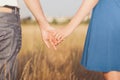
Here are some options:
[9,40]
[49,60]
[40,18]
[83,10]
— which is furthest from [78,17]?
[49,60]

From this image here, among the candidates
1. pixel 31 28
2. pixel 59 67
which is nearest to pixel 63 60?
pixel 59 67

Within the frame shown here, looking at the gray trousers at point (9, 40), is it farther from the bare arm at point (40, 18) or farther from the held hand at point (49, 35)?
the held hand at point (49, 35)

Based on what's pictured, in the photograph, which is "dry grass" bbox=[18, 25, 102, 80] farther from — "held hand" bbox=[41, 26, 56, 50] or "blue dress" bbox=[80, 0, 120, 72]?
"blue dress" bbox=[80, 0, 120, 72]

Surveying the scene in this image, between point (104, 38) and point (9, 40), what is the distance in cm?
47

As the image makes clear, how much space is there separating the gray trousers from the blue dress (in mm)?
387

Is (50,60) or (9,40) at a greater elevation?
(9,40)

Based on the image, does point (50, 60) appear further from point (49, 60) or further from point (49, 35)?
point (49, 35)

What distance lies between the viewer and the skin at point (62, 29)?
7.14ft

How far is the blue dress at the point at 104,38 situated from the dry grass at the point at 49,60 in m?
0.98

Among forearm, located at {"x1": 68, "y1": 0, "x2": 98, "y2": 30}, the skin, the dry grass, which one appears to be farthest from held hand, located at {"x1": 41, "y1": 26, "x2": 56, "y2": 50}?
the dry grass

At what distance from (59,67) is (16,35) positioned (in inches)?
71.2

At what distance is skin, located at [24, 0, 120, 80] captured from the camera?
2.18 metres

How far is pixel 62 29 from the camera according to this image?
235cm

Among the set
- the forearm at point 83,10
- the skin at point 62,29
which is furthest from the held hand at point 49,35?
the forearm at point 83,10
